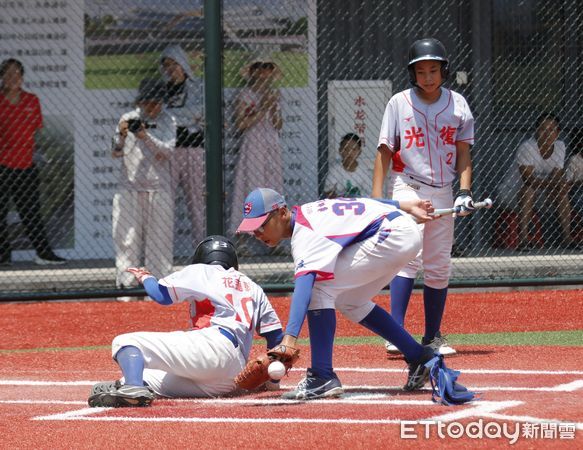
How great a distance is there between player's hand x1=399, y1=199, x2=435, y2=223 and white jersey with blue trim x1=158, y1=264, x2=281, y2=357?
86cm

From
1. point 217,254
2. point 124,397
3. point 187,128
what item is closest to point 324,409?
point 124,397

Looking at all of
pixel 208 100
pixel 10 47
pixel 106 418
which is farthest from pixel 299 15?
pixel 106 418

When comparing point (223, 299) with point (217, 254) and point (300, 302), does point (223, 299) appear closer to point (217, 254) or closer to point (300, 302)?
point (217, 254)

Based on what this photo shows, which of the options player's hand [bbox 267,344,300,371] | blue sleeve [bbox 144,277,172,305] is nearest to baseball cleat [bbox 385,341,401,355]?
blue sleeve [bbox 144,277,172,305]

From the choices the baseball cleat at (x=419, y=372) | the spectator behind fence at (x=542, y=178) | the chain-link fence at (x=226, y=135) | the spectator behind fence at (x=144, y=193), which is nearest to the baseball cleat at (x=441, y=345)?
the baseball cleat at (x=419, y=372)

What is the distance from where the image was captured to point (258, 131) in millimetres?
11984

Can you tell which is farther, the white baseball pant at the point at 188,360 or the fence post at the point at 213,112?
the fence post at the point at 213,112

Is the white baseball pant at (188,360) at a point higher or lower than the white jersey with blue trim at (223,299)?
lower

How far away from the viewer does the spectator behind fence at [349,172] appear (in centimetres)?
1188

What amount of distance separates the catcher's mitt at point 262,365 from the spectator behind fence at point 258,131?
6.17 meters

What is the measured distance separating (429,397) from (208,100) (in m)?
5.38

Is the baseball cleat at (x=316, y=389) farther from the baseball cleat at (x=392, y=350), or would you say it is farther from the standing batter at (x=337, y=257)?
the baseball cleat at (x=392, y=350)

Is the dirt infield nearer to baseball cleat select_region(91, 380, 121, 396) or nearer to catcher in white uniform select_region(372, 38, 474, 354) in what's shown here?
baseball cleat select_region(91, 380, 121, 396)

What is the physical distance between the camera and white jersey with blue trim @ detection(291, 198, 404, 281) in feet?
18.3
